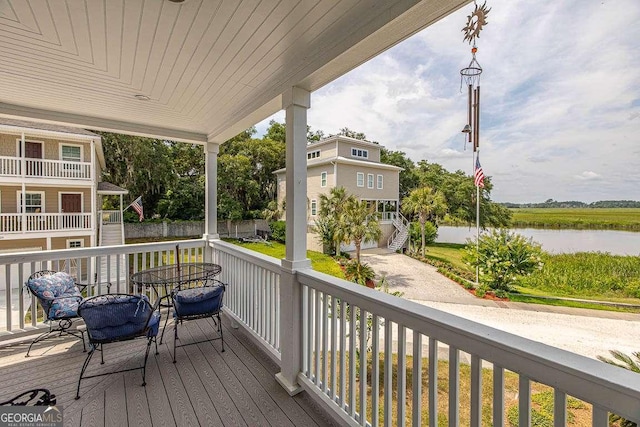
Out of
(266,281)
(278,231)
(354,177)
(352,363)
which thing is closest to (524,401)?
(352,363)

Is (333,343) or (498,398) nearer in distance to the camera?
(498,398)

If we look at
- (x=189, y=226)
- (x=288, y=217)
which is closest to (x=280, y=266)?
(x=288, y=217)

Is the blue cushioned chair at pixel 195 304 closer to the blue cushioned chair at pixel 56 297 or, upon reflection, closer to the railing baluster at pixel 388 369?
the blue cushioned chair at pixel 56 297

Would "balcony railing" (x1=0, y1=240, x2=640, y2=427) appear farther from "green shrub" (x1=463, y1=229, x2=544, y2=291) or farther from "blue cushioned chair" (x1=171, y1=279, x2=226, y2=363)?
"green shrub" (x1=463, y1=229, x2=544, y2=291)

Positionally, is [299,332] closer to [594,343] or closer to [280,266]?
[280,266]

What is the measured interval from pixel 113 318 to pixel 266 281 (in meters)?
1.34

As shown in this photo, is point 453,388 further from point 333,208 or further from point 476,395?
point 333,208

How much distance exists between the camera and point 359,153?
16.6m

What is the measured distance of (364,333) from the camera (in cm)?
186

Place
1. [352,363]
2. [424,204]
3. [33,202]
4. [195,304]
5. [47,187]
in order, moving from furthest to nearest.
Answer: [424,204] < [47,187] < [33,202] < [195,304] < [352,363]

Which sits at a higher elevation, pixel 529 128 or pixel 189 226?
pixel 529 128

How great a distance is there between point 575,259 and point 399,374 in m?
3.92

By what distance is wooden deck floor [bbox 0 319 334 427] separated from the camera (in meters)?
2.13

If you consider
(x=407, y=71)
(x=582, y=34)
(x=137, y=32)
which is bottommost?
(x=137, y=32)
